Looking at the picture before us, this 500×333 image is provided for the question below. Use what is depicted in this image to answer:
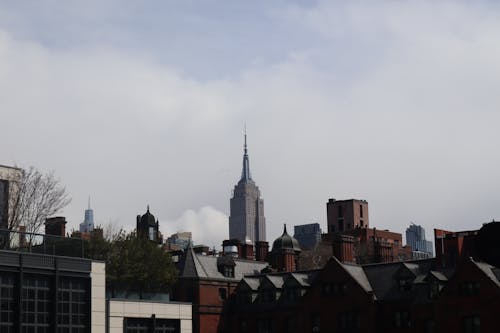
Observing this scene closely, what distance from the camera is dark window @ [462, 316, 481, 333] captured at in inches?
2571

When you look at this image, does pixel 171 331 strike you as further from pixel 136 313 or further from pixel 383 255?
pixel 383 255

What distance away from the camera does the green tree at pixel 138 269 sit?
8062cm

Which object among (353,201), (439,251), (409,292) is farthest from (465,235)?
(353,201)

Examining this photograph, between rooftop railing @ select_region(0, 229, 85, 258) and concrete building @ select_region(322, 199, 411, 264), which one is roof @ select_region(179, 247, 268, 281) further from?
concrete building @ select_region(322, 199, 411, 264)

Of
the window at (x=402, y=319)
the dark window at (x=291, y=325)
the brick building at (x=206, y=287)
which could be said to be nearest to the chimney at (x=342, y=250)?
the dark window at (x=291, y=325)

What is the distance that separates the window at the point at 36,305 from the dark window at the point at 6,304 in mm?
727

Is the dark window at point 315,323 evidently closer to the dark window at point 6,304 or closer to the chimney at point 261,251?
the chimney at point 261,251

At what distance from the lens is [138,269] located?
81.1 meters

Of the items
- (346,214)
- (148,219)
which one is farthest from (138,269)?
(346,214)

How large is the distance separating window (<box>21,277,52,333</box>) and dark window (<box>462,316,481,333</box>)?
109 feet

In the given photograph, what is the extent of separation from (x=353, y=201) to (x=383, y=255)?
9207 centimetres

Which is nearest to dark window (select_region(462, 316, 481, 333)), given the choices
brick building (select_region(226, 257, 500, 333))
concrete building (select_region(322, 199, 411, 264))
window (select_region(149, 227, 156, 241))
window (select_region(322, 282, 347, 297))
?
brick building (select_region(226, 257, 500, 333))

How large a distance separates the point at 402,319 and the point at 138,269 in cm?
2627

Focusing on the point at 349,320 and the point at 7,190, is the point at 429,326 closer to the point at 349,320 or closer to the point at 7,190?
the point at 349,320
